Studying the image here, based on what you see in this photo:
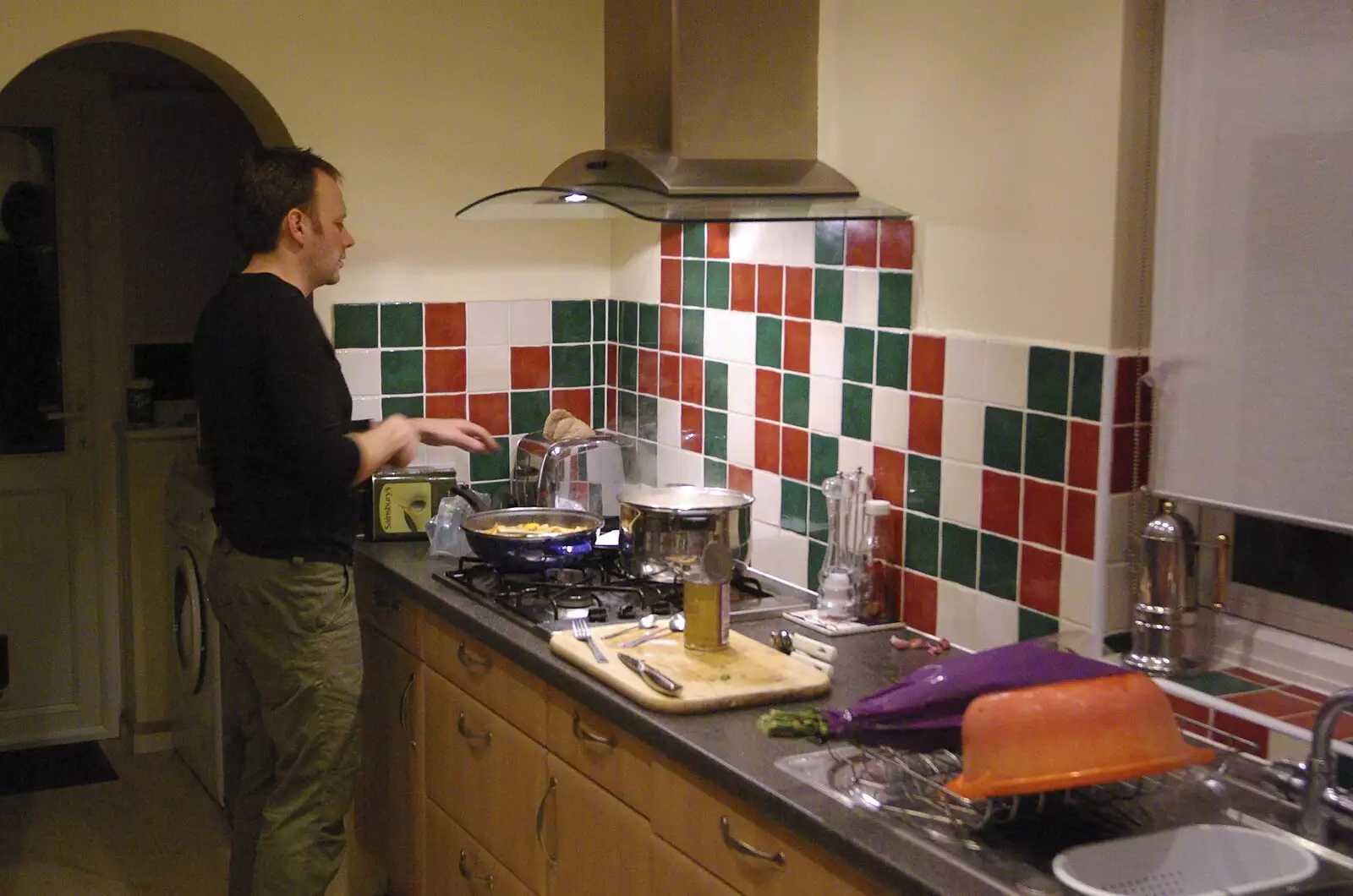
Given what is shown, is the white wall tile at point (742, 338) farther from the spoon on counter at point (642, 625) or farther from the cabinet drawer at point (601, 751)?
the cabinet drawer at point (601, 751)

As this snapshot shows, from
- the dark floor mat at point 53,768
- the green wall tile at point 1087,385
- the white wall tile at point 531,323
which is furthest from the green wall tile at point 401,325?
the dark floor mat at point 53,768

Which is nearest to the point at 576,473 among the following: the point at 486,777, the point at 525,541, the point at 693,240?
the point at 525,541

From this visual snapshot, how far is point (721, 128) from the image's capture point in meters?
2.69

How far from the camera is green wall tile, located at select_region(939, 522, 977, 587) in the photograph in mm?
2471

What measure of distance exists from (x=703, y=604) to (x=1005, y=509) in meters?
0.52

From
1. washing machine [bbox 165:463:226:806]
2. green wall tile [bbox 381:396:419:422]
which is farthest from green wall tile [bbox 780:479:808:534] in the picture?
washing machine [bbox 165:463:226:806]

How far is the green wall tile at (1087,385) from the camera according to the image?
7.13ft

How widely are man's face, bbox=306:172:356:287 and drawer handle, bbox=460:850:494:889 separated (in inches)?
46.4

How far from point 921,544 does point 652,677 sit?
621 millimetres

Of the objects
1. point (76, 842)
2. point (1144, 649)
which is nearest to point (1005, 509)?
point (1144, 649)

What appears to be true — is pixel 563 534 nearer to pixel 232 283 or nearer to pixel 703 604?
pixel 703 604

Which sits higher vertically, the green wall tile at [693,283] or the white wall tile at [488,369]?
the green wall tile at [693,283]

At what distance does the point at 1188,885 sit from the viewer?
1735 mm

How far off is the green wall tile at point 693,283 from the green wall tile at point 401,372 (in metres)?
0.66
